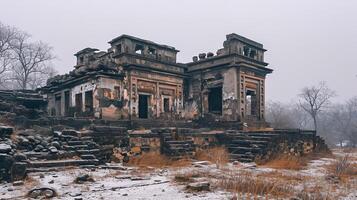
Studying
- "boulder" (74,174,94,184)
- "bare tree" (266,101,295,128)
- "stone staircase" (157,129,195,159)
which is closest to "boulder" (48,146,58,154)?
"boulder" (74,174,94,184)

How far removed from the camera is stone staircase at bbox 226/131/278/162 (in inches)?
496

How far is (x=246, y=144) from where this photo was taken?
13500 mm

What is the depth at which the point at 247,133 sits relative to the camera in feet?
48.0

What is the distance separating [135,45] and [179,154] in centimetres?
880

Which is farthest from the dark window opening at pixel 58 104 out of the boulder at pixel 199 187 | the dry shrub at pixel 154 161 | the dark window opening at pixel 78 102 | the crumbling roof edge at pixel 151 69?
the boulder at pixel 199 187

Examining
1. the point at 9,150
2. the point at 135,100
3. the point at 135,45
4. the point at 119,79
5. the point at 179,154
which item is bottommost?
Result: the point at 179,154

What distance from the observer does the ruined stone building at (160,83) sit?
16875 mm

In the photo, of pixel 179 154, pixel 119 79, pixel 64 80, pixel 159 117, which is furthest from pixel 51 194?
pixel 64 80

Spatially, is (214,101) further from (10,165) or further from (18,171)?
(10,165)

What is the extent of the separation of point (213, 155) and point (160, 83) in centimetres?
780

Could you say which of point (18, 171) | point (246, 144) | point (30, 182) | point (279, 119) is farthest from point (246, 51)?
point (279, 119)

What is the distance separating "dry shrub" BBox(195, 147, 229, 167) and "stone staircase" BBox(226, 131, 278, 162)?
41cm

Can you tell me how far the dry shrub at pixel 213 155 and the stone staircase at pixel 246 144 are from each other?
0.41 m

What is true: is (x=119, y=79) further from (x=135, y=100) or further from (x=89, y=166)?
(x=89, y=166)
